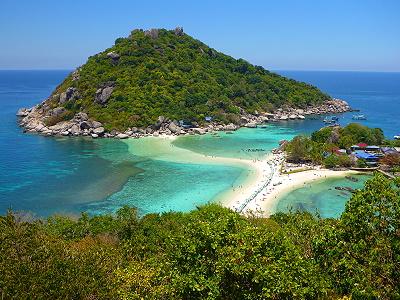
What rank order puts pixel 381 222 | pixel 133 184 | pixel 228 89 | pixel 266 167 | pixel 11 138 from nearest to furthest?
pixel 381 222 → pixel 133 184 → pixel 266 167 → pixel 11 138 → pixel 228 89

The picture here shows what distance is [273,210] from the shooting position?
40062 mm

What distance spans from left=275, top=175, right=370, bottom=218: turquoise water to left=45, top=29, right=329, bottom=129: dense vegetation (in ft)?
139

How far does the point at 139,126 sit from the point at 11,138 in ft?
82.3

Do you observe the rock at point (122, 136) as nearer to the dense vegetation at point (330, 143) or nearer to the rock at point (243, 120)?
the rock at point (243, 120)

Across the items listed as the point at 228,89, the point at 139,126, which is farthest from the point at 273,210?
the point at 228,89

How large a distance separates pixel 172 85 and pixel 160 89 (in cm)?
459

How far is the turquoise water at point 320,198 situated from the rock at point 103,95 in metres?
54.1

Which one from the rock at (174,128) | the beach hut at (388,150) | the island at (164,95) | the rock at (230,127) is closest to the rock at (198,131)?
the island at (164,95)

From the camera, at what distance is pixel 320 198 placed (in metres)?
43.8

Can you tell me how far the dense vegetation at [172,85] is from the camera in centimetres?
8456

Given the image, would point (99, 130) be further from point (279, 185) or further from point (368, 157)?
point (368, 157)

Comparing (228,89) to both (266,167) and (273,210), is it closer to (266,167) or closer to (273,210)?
(266,167)

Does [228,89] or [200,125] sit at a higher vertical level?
[228,89]

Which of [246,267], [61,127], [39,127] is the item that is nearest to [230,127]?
[61,127]
